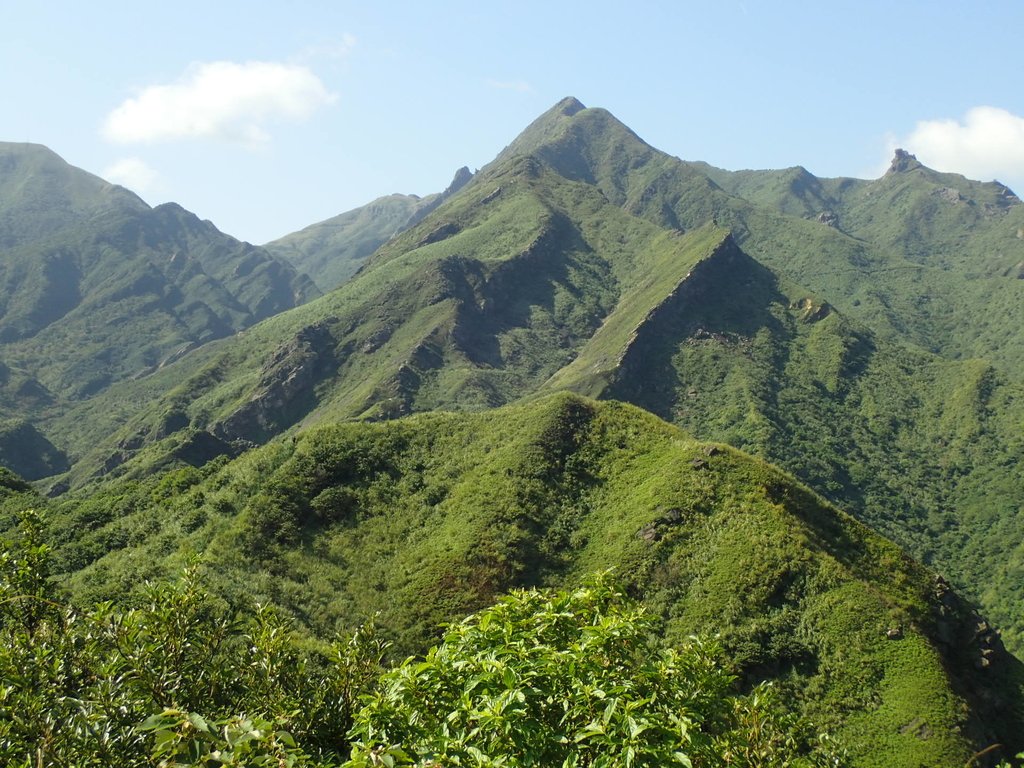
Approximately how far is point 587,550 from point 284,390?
145 metres

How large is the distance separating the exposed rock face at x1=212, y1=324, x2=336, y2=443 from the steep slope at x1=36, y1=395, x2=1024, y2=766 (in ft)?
358

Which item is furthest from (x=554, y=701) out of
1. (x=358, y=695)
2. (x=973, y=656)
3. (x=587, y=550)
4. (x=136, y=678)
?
(x=973, y=656)

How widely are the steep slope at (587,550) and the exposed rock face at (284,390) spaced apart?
358 ft

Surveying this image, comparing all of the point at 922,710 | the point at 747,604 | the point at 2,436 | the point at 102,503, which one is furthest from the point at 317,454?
the point at 2,436

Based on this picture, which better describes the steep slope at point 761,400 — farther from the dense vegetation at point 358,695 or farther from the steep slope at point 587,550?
the dense vegetation at point 358,695

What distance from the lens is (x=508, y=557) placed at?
49781 mm

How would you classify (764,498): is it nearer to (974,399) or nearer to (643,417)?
(643,417)

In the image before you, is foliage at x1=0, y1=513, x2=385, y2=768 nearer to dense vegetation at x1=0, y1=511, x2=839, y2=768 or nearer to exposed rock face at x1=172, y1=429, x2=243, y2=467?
dense vegetation at x1=0, y1=511, x2=839, y2=768

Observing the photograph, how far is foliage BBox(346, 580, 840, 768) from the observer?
7613 mm

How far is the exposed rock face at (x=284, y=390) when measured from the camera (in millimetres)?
171625

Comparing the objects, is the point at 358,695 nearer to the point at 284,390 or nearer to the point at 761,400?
the point at 761,400

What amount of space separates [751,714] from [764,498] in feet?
144

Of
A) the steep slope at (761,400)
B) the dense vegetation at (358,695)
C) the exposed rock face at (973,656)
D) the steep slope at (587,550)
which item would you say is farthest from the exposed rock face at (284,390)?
the dense vegetation at (358,695)

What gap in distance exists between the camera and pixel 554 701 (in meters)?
8.67
